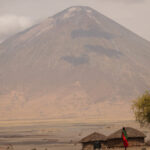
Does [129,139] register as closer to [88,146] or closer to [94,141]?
[94,141]

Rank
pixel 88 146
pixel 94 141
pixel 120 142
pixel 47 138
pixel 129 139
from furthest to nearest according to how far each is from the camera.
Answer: pixel 47 138 → pixel 88 146 → pixel 94 141 → pixel 129 139 → pixel 120 142

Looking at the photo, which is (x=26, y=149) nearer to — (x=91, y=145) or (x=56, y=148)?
(x=56, y=148)

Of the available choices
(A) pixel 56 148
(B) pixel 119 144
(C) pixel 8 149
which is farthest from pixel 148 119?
(C) pixel 8 149

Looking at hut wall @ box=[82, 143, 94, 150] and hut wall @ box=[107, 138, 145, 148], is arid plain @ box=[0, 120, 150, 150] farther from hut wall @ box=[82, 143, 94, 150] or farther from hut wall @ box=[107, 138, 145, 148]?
hut wall @ box=[107, 138, 145, 148]

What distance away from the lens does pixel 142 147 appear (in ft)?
217

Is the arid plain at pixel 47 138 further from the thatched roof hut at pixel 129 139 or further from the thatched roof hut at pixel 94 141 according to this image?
the thatched roof hut at pixel 129 139

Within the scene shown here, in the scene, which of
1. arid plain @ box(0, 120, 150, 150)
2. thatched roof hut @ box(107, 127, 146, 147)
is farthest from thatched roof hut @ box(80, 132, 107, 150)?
arid plain @ box(0, 120, 150, 150)

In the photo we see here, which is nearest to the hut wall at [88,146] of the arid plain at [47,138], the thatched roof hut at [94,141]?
the thatched roof hut at [94,141]

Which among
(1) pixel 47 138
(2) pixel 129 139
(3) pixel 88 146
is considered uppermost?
(1) pixel 47 138

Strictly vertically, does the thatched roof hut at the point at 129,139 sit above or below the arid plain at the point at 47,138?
below

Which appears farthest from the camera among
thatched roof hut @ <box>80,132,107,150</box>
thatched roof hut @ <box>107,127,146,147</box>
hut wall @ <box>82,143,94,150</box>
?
hut wall @ <box>82,143,94,150</box>

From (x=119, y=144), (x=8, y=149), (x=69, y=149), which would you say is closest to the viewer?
(x=119, y=144)

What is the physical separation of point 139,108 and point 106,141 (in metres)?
7.54

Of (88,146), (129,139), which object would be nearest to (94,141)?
(88,146)
